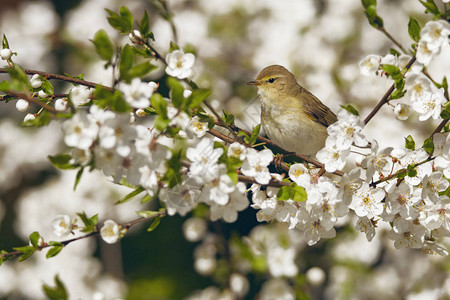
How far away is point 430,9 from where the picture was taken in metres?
1.34

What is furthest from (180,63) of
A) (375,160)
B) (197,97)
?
(375,160)

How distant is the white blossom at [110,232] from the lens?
4.55 feet

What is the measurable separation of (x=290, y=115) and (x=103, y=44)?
4.98ft

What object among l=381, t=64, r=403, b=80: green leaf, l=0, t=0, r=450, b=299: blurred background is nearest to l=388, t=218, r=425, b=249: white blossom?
l=381, t=64, r=403, b=80: green leaf

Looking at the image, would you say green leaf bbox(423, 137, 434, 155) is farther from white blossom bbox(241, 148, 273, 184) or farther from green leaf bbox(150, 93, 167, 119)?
green leaf bbox(150, 93, 167, 119)

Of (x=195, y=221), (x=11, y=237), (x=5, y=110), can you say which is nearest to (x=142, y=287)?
(x=11, y=237)

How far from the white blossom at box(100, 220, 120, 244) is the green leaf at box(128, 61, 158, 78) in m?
0.45

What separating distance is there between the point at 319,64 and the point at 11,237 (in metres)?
3.31

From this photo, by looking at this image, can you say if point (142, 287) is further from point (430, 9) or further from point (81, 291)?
point (430, 9)

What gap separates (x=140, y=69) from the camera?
1178 mm

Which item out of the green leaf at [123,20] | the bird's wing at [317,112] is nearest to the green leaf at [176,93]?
the green leaf at [123,20]

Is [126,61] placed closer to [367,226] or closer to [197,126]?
[197,126]

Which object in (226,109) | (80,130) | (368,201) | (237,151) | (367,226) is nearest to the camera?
(80,130)

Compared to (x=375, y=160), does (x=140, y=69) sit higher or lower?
higher
